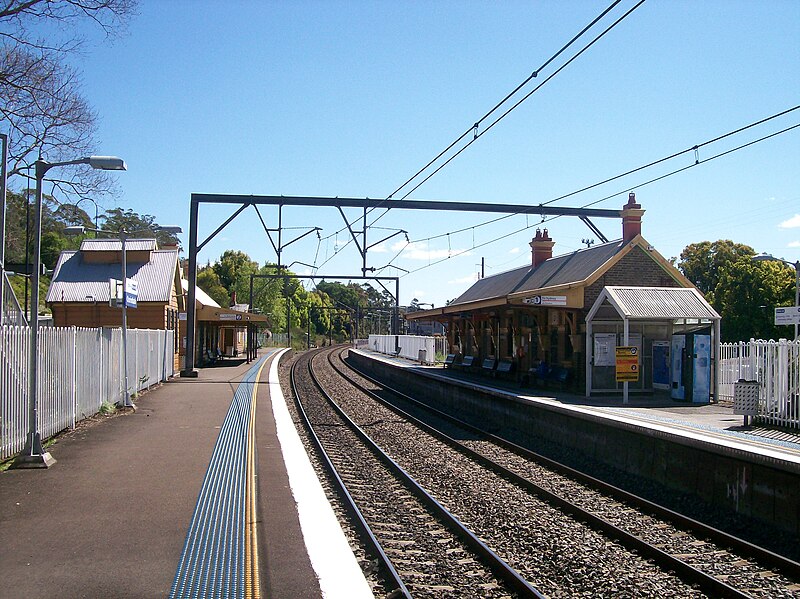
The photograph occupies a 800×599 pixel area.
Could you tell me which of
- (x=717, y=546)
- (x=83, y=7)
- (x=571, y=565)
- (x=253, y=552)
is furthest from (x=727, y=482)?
(x=83, y=7)

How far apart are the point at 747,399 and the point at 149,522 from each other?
10.2 meters

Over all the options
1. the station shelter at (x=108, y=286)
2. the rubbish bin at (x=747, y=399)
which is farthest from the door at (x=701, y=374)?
the station shelter at (x=108, y=286)

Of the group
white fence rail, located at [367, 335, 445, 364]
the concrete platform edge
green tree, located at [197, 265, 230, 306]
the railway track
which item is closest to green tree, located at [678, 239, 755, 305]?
white fence rail, located at [367, 335, 445, 364]

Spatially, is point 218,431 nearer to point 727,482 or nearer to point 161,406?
point 161,406

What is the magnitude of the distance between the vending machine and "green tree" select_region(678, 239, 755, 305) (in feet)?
150

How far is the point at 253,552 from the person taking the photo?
6.44 m

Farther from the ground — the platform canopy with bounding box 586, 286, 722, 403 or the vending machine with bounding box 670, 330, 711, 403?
the platform canopy with bounding box 586, 286, 722, 403

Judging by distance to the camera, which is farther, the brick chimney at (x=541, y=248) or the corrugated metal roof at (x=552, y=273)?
the brick chimney at (x=541, y=248)

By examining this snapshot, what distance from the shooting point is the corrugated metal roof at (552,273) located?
2181 centimetres

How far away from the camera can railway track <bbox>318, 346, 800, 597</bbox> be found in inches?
266

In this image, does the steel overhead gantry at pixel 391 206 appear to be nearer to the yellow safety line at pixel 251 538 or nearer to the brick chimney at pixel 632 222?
the brick chimney at pixel 632 222

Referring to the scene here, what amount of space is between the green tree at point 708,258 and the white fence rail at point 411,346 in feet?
82.7

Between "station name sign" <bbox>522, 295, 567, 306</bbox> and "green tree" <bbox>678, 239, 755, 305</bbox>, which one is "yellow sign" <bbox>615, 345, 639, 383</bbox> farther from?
"green tree" <bbox>678, 239, 755, 305</bbox>

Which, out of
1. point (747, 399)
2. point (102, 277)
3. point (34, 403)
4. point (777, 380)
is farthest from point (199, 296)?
point (777, 380)
